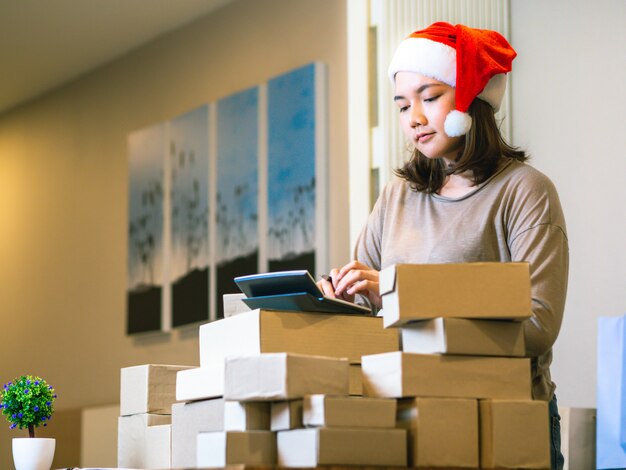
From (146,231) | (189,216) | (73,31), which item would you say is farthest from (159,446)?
(73,31)

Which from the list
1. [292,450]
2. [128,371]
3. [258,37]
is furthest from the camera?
[258,37]

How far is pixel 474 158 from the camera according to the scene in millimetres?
1740

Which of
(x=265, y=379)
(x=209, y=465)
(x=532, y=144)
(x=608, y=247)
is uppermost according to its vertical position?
(x=532, y=144)

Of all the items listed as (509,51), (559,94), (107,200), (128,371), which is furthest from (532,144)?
(107,200)

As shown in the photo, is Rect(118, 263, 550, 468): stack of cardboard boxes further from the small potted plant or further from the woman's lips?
the small potted plant

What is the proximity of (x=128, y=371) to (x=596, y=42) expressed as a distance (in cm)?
199

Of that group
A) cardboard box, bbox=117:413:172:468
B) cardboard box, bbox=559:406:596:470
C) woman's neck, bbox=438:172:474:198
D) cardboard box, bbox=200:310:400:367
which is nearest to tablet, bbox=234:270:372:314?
cardboard box, bbox=200:310:400:367

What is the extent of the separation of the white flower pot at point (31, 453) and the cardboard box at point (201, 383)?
535mm

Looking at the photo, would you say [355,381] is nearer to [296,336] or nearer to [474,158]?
[296,336]

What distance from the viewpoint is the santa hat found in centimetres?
174

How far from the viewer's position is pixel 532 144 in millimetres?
3340

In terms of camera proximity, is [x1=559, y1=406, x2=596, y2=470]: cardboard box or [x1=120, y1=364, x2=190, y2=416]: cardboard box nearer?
[x1=120, y1=364, x2=190, y2=416]: cardboard box

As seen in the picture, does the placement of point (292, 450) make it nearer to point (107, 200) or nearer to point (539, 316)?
point (539, 316)

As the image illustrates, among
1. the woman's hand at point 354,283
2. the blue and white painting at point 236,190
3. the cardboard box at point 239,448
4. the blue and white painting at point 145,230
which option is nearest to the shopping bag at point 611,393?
the woman's hand at point 354,283
